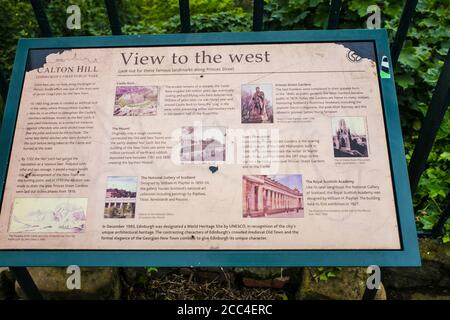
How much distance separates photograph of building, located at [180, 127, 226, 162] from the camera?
4.58 feet

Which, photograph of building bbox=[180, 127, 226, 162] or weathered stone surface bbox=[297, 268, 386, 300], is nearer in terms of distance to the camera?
photograph of building bbox=[180, 127, 226, 162]

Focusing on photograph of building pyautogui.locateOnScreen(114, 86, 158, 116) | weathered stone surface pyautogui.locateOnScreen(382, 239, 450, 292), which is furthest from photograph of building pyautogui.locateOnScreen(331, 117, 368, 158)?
weathered stone surface pyautogui.locateOnScreen(382, 239, 450, 292)

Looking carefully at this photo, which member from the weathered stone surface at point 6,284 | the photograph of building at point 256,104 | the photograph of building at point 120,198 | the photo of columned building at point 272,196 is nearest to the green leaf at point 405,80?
the photograph of building at point 256,104

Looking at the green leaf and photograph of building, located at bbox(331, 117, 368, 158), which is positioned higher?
the green leaf

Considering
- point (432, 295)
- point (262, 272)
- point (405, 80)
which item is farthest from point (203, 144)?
point (405, 80)

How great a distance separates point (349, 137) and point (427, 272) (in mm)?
1121

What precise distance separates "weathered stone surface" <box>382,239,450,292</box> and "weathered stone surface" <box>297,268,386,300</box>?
16 cm

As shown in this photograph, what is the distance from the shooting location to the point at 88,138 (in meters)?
1.44

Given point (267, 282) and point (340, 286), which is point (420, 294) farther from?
point (267, 282)

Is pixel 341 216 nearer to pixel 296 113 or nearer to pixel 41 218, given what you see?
pixel 296 113

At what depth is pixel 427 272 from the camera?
2.05 meters

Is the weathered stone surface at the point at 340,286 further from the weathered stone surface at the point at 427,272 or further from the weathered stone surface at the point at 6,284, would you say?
the weathered stone surface at the point at 6,284

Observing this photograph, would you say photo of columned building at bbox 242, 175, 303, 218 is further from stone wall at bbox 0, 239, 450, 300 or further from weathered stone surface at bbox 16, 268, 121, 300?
weathered stone surface at bbox 16, 268, 121, 300

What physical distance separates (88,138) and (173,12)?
174 inches
